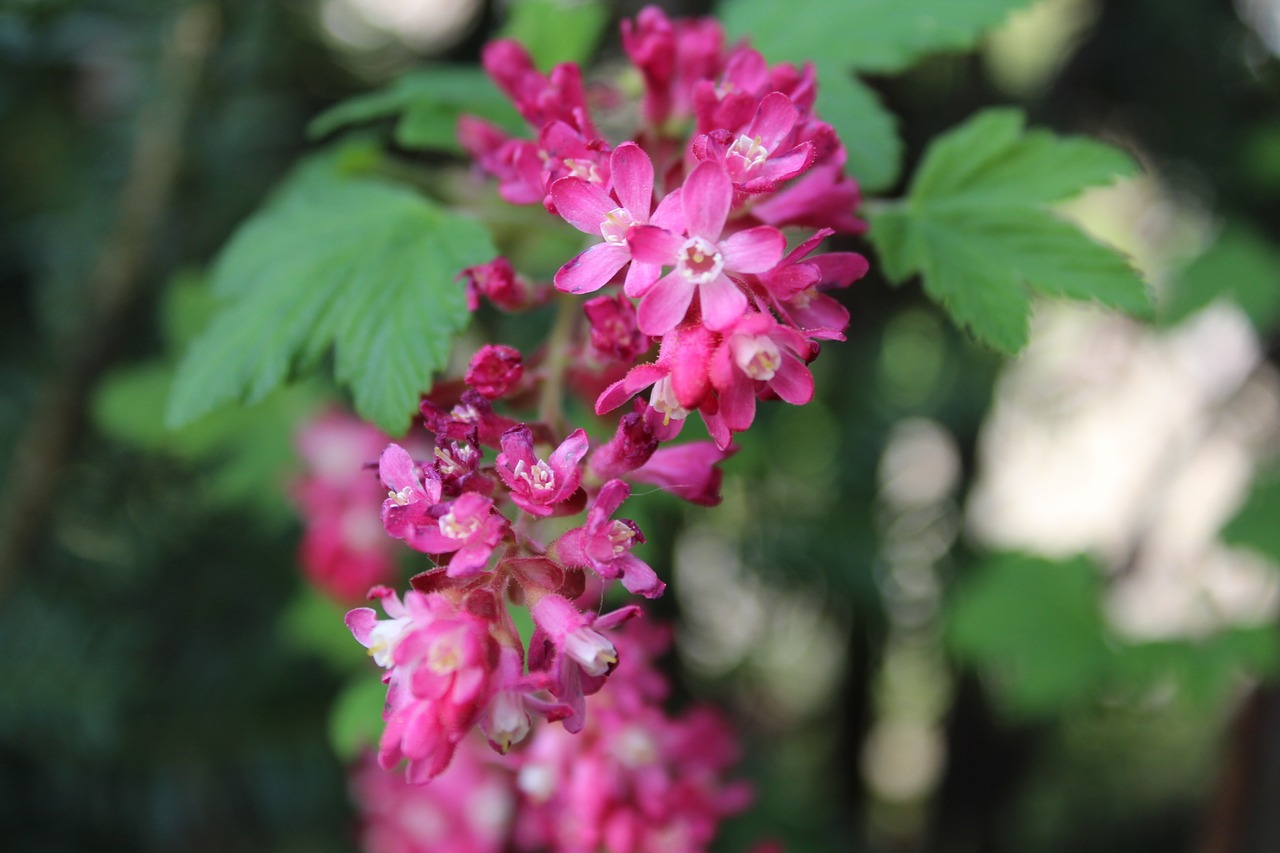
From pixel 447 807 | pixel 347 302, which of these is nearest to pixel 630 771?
pixel 447 807

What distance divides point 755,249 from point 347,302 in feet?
1.24

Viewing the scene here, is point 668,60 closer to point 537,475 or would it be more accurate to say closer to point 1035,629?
point 537,475

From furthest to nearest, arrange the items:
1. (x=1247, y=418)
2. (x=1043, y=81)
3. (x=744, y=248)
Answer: (x=1247, y=418) → (x=1043, y=81) → (x=744, y=248)

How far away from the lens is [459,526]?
546 mm

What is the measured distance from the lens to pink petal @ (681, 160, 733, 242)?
53 cm

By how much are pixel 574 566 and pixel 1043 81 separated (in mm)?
1507

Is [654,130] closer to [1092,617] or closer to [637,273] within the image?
[637,273]

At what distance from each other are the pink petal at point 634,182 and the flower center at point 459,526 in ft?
0.62

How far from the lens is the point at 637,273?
1.78ft

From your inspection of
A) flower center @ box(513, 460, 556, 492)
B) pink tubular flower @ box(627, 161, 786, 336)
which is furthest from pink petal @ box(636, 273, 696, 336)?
flower center @ box(513, 460, 556, 492)

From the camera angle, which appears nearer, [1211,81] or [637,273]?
[637,273]

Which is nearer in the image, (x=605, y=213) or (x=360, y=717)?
(x=605, y=213)

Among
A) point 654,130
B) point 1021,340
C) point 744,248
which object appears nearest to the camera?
point 744,248

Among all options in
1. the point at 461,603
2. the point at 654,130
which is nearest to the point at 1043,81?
the point at 654,130
